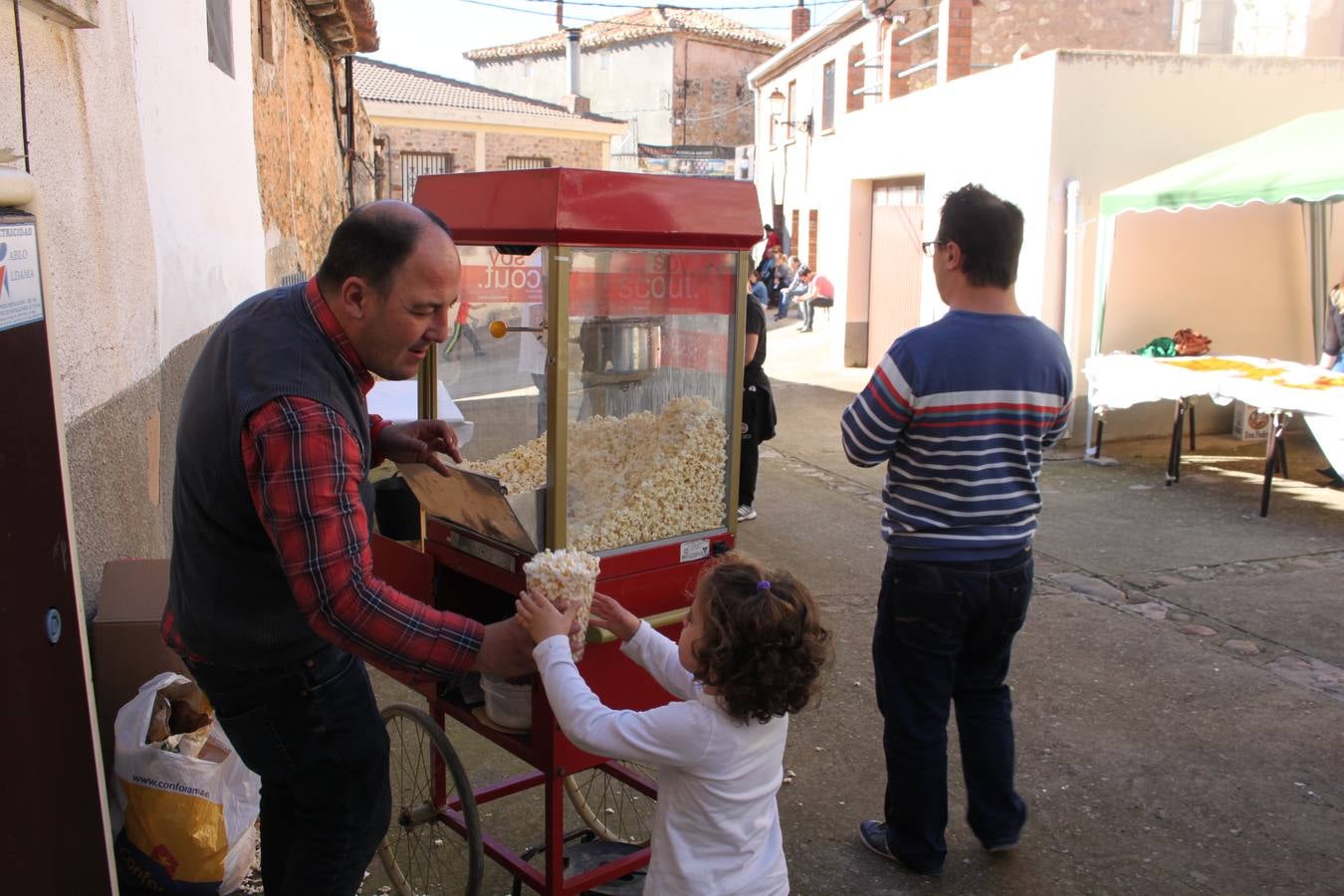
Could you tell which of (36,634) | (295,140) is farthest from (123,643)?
(295,140)

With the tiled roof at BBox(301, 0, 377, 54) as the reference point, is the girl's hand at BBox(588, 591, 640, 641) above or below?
below

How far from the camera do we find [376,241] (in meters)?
1.81

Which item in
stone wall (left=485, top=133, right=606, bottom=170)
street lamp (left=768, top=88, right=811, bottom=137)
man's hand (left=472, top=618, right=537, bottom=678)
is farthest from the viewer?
stone wall (left=485, top=133, right=606, bottom=170)

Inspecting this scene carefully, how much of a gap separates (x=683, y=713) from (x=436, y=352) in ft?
4.52

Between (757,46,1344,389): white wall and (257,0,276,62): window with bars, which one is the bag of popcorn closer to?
(257,0,276,62): window with bars

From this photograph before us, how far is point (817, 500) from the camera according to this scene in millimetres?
7527

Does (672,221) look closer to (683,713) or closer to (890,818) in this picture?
(683,713)

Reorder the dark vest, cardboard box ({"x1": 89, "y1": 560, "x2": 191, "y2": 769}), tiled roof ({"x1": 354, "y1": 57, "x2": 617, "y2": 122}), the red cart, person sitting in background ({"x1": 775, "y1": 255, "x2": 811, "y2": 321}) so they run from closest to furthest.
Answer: the dark vest
the red cart
cardboard box ({"x1": 89, "y1": 560, "x2": 191, "y2": 769})
person sitting in background ({"x1": 775, "y1": 255, "x2": 811, "y2": 321})
tiled roof ({"x1": 354, "y1": 57, "x2": 617, "y2": 122})

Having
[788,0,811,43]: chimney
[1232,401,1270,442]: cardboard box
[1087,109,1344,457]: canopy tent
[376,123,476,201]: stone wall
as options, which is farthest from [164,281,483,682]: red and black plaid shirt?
[788,0,811,43]: chimney

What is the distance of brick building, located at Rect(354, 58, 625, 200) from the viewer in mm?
27906

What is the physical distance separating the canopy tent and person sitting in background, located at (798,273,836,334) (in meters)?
9.40

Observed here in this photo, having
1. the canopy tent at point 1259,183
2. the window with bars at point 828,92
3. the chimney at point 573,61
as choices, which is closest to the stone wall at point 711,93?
the chimney at point 573,61

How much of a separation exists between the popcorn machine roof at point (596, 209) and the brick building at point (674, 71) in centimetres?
3669

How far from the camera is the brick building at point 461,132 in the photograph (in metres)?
27.9
